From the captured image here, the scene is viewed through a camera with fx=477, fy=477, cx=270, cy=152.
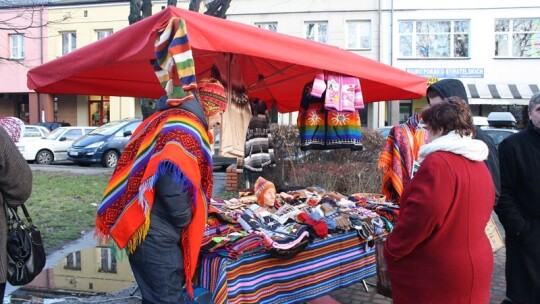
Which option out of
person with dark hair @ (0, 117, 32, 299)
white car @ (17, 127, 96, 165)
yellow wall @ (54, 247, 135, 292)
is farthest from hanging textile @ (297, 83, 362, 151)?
white car @ (17, 127, 96, 165)

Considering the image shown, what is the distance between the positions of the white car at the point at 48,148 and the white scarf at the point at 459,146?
58.2 feet

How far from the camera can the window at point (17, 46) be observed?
88.1ft

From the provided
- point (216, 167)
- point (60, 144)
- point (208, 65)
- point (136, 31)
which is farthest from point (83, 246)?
point (60, 144)

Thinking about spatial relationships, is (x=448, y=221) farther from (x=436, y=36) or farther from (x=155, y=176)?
(x=436, y=36)

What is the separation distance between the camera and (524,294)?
3.31m

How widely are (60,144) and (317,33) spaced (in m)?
13.1

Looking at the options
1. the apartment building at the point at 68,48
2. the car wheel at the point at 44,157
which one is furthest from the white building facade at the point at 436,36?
the car wheel at the point at 44,157

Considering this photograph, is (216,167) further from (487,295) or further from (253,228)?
(487,295)

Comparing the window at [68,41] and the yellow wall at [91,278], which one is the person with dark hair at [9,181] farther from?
the window at [68,41]

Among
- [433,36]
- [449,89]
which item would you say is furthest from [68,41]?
[449,89]

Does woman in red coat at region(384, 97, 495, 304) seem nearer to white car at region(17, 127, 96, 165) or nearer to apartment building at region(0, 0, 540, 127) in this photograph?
white car at region(17, 127, 96, 165)

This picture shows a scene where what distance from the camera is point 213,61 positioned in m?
4.76

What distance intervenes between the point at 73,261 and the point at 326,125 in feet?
11.9

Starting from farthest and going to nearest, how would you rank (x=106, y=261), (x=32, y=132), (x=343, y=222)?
1. (x=32, y=132)
2. (x=106, y=261)
3. (x=343, y=222)
